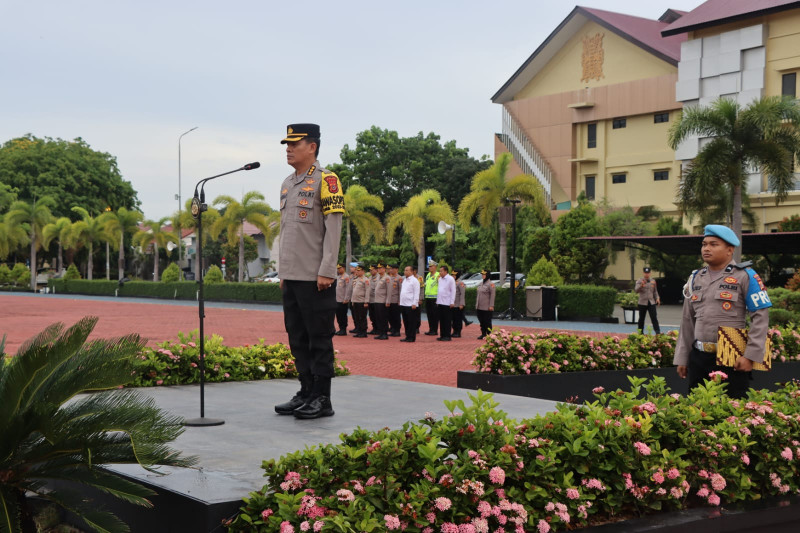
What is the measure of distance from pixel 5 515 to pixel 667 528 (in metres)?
2.68

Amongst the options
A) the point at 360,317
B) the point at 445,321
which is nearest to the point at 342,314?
the point at 360,317

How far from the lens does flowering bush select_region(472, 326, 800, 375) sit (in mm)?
9000

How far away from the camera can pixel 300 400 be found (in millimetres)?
6016

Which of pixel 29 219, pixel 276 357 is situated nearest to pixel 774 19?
pixel 276 357

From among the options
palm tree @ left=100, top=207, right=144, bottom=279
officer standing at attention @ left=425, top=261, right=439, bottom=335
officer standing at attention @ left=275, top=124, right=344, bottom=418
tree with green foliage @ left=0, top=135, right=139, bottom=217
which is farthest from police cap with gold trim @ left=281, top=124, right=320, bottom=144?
tree with green foliage @ left=0, top=135, right=139, bottom=217

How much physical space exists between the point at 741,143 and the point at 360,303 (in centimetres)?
1318

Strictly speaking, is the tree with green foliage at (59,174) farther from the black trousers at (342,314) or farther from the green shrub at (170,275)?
the black trousers at (342,314)

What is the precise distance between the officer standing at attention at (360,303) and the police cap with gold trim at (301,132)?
47.4 ft

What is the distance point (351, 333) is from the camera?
850 inches

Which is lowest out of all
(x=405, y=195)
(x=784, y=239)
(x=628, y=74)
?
(x=784, y=239)

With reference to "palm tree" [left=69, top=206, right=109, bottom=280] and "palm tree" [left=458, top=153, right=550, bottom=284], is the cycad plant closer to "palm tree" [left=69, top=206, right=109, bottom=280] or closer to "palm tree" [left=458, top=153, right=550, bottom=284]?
"palm tree" [left=458, top=153, right=550, bottom=284]

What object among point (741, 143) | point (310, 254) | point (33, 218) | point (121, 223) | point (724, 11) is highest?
point (724, 11)

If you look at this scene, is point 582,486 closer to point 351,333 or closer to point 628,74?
point 351,333

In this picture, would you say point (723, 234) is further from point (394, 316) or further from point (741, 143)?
point (741, 143)
